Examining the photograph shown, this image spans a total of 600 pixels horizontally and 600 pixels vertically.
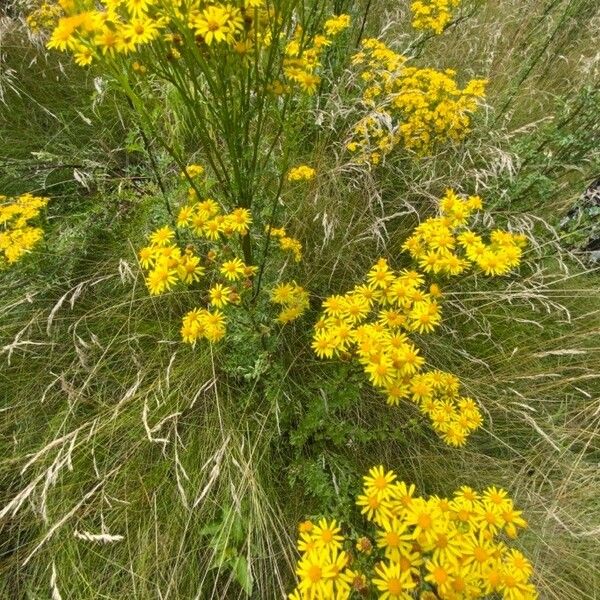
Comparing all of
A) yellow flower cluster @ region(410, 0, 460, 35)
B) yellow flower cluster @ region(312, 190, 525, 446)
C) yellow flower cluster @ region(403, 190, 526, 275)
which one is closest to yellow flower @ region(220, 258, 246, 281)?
yellow flower cluster @ region(312, 190, 525, 446)

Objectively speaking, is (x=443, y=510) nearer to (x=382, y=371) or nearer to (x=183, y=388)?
(x=382, y=371)

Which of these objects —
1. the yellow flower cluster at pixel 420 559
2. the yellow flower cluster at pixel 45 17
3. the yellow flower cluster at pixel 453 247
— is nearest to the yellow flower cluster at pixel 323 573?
the yellow flower cluster at pixel 420 559

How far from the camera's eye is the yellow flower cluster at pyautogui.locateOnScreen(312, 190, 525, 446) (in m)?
1.40

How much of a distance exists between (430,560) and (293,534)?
2.56ft

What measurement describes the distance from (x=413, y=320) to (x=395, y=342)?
0.19 metres

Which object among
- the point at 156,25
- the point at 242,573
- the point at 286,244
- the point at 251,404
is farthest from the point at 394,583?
the point at 156,25

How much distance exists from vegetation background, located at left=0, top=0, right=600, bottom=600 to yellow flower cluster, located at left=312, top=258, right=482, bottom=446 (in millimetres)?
175

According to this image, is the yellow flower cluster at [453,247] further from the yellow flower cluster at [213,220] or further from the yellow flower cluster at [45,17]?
the yellow flower cluster at [45,17]

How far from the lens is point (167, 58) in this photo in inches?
52.9

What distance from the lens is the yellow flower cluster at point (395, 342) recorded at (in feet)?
4.50

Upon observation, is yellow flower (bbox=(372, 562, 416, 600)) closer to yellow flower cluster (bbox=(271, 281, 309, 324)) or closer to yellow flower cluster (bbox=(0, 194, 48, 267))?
yellow flower cluster (bbox=(271, 281, 309, 324))

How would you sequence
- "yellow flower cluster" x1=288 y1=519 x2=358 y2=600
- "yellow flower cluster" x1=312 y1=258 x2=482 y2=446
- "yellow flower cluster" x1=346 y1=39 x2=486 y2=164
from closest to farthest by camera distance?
"yellow flower cluster" x1=288 y1=519 x2=358 y2=600 → "yellow flower cluster" x1=312 y1=258 x2=482 y2=446 → "yellow flower cluster" x1=346 y1=39 x2=486 y2=164

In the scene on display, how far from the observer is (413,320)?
1575mm

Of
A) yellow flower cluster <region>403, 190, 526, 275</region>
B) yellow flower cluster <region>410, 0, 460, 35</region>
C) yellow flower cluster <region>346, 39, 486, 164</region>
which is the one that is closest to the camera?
yellow flower cluster <region>403, 190, 526, 275</region>
